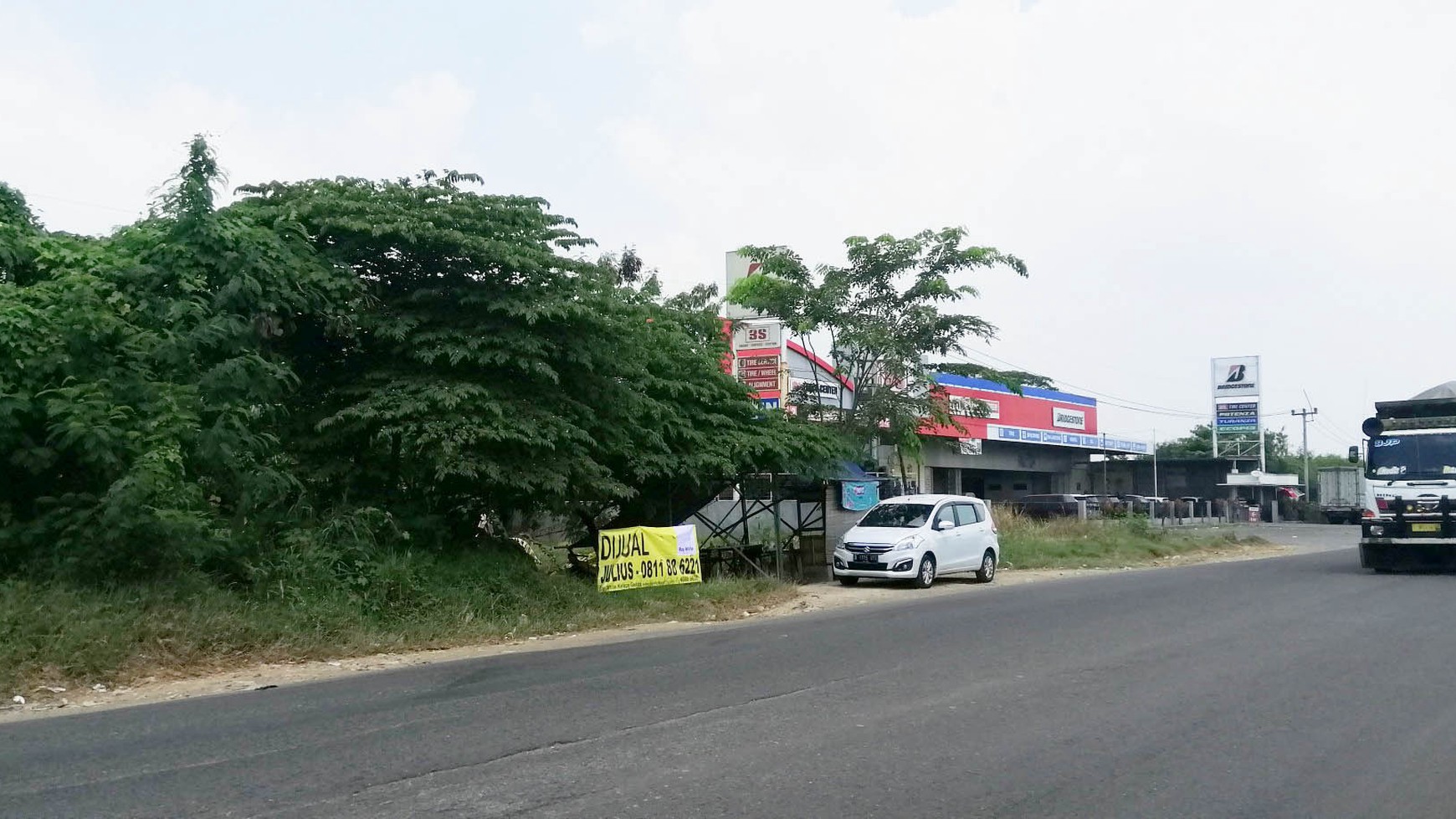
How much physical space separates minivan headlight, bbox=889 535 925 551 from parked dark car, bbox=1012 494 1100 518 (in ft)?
73.5

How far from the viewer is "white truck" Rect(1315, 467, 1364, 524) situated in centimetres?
5781

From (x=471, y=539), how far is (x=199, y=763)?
9.72 metres

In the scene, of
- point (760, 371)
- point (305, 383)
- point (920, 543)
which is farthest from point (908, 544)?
point (305, 383)

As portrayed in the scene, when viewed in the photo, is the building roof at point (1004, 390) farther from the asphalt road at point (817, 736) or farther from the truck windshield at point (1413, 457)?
the asphalt road at point (817, 736)

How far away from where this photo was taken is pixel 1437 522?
73.0 ft

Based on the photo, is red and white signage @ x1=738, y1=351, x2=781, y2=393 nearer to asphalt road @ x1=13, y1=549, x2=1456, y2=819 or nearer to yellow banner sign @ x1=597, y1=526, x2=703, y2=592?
yellow banner sign @ x1=597, y1=526, x2=703, y2=592

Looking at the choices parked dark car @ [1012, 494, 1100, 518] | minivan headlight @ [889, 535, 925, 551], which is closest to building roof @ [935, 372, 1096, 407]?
parked dark car @ [1012, 494, 1100, 518]

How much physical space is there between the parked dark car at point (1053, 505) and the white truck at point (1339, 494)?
770 inches

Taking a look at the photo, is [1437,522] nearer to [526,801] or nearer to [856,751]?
[856,751]

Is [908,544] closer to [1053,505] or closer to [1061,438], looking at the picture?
[1053,505]

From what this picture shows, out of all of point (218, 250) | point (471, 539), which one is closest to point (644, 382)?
point (471, 539)

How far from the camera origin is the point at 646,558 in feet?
60.4

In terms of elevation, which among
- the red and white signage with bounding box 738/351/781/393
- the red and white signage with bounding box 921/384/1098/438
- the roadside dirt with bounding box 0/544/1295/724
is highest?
the red and white signage with bounding box 921/384/1098/438

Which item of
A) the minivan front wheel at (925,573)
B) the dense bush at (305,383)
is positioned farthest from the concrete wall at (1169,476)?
the dense bush at (305,383)
